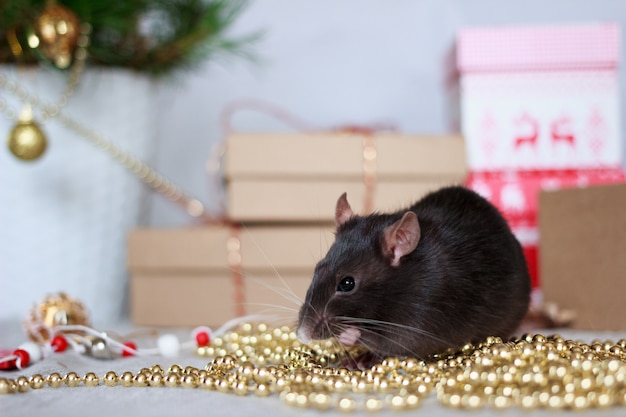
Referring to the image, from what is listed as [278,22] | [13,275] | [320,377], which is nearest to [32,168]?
[13,275]

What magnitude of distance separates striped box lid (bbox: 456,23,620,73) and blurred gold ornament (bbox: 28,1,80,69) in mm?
654

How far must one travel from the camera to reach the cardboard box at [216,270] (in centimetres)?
114

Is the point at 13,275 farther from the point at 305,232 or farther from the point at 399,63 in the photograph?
the point at 399,63

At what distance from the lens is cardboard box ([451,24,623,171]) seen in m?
1.20

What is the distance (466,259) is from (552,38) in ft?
1.99

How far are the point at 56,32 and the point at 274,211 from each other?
0.44 metres

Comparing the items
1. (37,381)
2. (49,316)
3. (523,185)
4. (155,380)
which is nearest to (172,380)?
(155,380)

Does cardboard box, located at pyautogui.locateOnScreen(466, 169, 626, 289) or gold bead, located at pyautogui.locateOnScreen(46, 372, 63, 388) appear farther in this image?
cardboard box, located at pyautogui.locateOnScreen(466, 169, 626, 289)

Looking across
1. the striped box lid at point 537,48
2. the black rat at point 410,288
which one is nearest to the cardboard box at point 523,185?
the striped box lid at point 537,48

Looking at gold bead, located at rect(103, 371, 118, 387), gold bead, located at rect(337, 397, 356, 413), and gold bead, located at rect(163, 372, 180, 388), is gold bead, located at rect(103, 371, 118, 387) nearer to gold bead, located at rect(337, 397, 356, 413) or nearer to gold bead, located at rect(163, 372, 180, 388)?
gold bead, located at rect(163, 372, 180, 388)

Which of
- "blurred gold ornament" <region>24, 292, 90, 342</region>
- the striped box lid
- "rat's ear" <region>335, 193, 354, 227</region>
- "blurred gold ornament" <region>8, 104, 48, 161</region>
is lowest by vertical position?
"blurred gold ornament" <region>24, 292, 90, 342</region>

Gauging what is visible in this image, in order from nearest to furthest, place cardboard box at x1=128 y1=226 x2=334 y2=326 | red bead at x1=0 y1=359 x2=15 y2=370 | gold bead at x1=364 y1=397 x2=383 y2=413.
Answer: gold bead at x1=364 y1=397 x2=383 y2=413, red bead at x1=0 y1=359 x2=15 y2=370, cardboard box at x1=128 y1=226 x2=334 y2=326

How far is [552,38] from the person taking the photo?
120cm

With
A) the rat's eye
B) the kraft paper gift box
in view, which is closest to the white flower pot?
the kraft paper gift box
